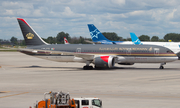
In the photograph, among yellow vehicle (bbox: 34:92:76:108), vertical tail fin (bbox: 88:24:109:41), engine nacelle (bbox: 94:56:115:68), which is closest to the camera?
yellow vehicle (bbox: 34:92:76:108)

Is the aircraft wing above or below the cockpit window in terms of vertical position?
above

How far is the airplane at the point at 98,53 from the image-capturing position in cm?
4172

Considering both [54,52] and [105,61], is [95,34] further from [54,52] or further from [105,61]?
[105,61]

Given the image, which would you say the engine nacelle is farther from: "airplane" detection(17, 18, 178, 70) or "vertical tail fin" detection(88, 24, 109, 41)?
"vertical tail fin" detection(88, 24, 109, 41)

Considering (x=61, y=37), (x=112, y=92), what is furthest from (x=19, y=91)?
(x=61, y=37)

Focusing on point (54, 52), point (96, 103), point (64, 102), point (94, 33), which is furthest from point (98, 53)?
point (94, 33)

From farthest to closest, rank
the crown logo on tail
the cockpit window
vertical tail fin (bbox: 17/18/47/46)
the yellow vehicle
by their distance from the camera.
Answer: the crown logo on tail
vertical tail fin (bbox: 17/18/47/46)
the cockpit window
the yellow vehicle

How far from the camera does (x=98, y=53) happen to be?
44062 mm

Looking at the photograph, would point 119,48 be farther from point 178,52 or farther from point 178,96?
point 178,52

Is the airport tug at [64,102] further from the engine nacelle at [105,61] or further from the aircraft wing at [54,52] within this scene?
the aircraft wing at [54,52]

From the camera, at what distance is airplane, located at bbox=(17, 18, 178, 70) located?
4172 centimetres

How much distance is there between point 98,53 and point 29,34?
13.8 m

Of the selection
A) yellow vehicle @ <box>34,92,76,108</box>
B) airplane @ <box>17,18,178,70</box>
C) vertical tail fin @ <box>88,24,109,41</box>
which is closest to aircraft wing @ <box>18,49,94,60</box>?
airplane @ <box>17,18,178,70</box>

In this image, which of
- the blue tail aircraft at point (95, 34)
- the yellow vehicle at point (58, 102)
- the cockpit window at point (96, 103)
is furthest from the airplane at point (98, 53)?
the blue tail aircraft at point (95, 34)
